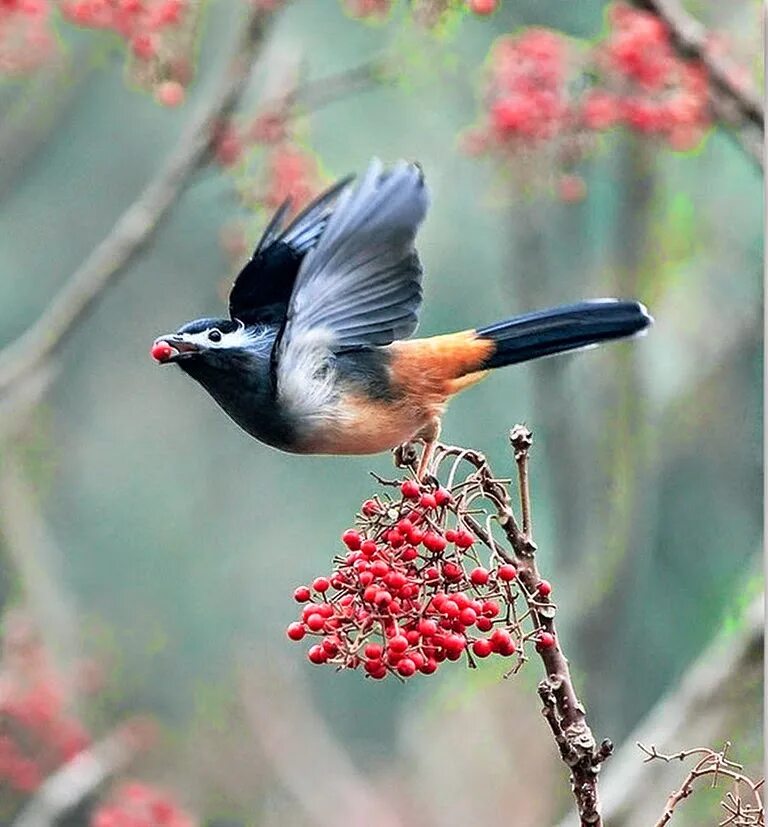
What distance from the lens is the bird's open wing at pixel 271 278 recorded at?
42.1 inches

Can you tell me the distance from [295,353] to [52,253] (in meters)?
0.54

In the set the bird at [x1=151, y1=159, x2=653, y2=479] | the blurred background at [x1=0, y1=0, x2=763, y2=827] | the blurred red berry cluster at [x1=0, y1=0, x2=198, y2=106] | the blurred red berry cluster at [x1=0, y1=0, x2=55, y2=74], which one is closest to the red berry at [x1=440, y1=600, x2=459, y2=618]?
the bird at [x1=151, y1=159, x2=653, y2=479]

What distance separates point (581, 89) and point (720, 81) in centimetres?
15

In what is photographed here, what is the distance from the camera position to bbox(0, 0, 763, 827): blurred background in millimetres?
1468

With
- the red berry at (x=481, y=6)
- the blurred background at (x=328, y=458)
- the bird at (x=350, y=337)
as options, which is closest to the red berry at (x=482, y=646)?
the bird at (x=350, y=337)

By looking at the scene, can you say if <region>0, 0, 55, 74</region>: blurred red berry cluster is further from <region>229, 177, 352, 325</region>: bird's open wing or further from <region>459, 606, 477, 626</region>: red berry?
<region>459, 606, 477, 626</region>: red berry

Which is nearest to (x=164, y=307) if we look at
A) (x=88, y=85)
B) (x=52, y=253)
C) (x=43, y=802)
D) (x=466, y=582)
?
(x=52, y=253)

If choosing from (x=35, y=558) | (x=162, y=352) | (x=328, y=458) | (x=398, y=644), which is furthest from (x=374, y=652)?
(x=35, y=558)

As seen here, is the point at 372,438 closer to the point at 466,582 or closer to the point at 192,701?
the point at 466,582

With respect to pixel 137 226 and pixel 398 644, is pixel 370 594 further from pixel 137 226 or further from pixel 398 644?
pixel 137 226

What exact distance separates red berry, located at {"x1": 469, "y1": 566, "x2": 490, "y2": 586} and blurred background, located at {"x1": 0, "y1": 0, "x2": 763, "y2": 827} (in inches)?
22.4

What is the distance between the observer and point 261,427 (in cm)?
105

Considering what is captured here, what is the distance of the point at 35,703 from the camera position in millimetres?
1542

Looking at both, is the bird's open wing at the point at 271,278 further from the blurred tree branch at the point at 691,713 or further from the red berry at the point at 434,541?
the blurred tree branch at the point at 691,713
